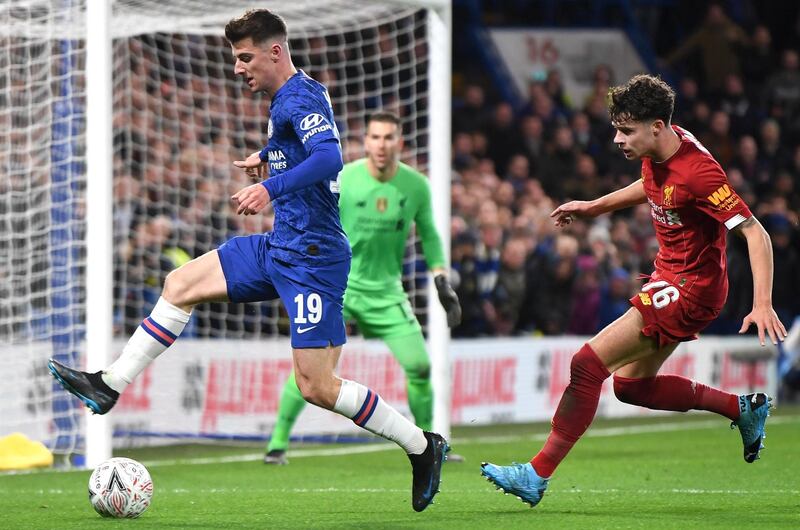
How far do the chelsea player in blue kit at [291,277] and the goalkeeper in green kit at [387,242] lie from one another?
3038 mm

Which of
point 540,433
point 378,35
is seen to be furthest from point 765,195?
point 378,35

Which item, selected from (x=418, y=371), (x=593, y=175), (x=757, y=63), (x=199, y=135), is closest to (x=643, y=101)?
(x=418, y=371)

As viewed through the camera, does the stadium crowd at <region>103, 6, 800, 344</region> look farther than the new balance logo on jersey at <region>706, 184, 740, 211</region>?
Yes

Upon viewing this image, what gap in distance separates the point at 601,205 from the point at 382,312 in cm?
297

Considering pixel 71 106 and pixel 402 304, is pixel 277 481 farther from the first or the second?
pixel 71 106

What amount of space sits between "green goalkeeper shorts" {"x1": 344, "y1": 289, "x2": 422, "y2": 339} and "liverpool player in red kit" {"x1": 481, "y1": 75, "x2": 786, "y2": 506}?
2.87 metres

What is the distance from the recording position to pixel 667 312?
6.53 metres

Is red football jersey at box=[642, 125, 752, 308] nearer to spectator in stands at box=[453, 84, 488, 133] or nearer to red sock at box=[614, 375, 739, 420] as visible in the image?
red sock at box=[614, 375, 739, 420]

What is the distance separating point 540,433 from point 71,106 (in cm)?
518

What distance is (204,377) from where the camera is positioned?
38.3ft

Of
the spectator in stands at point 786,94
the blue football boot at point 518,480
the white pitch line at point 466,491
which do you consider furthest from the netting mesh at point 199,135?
the spectator in stands at point 786,94

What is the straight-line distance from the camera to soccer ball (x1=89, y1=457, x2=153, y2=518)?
6312 mm

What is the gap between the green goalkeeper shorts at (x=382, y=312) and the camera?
9578 millimetres

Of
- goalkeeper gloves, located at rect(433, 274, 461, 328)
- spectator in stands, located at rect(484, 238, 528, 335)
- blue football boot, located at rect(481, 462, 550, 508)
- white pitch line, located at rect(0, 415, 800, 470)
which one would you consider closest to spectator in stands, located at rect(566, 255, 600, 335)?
spectator in stands, located at rect(484, 238, 528, 335)
